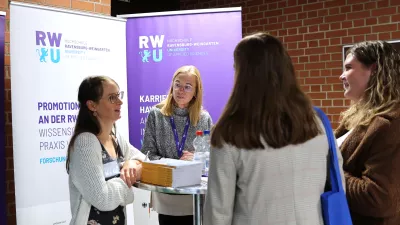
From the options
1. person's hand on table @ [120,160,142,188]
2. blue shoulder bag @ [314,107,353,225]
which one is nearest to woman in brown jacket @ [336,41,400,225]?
blue shoulder bag @ [314,107,353,225]

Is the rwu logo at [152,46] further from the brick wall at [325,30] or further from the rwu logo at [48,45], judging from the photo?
the brick wall at [325,30]

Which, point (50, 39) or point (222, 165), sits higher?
point (50, 39)

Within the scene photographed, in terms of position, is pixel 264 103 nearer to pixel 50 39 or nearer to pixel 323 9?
pixel 50 39

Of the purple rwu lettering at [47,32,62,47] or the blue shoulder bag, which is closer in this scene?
the blue shoulder bag

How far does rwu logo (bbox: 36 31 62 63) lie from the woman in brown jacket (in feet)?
6.79

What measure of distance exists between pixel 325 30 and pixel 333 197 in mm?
3415

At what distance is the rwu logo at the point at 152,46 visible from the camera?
149 inches

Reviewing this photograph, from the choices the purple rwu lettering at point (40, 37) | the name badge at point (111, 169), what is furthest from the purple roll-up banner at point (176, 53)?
the name badge at point (111, 169)

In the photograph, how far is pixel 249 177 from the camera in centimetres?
132

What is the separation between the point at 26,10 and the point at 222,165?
7.14 ft

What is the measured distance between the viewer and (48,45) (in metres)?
3.05

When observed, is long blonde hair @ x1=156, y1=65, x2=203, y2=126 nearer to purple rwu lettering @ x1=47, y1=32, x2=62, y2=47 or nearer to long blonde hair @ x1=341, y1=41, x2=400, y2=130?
purple rwu lettering @ x1=47, y1=32, x2=62, y2=47

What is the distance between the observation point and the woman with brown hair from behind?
131cm

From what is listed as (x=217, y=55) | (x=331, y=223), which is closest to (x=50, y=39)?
(x=217, y=55)
